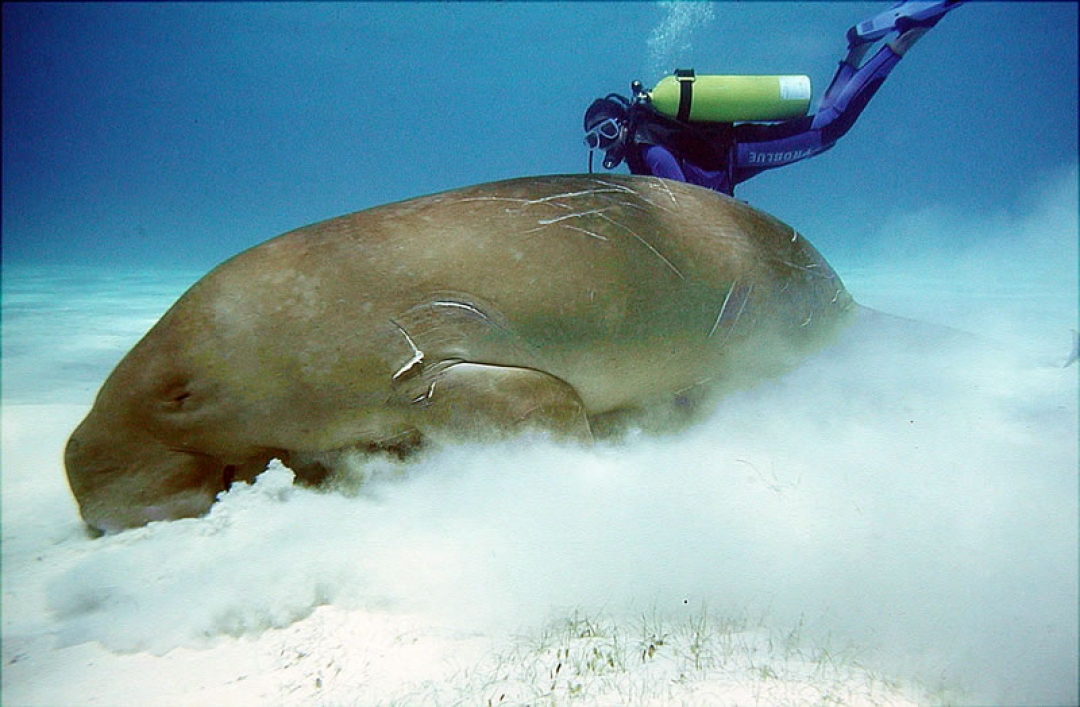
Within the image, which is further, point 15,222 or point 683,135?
point 15,222

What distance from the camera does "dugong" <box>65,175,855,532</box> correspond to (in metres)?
2.29

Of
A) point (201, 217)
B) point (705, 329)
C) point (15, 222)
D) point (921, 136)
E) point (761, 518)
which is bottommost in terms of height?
point (761, 518)

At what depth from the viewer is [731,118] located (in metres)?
6.05

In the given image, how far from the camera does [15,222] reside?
246ft

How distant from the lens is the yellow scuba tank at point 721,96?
5.91 meters

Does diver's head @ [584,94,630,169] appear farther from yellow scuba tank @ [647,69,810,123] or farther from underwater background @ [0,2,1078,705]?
Answer: underwater background @ [0,2,1078,705]

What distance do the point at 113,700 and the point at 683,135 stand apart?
6564mm

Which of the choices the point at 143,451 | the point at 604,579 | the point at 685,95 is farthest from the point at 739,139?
the point at 143,451

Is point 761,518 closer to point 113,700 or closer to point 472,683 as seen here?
point 472,683

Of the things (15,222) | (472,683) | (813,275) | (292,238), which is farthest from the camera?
(15,222)

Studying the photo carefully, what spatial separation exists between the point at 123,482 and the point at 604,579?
2098 millimetres

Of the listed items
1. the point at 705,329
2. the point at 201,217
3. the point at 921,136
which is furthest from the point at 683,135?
the point at 921,136

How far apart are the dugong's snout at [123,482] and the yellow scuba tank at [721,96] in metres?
5.78

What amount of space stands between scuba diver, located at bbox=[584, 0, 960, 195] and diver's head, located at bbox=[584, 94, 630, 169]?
1 centimetres
